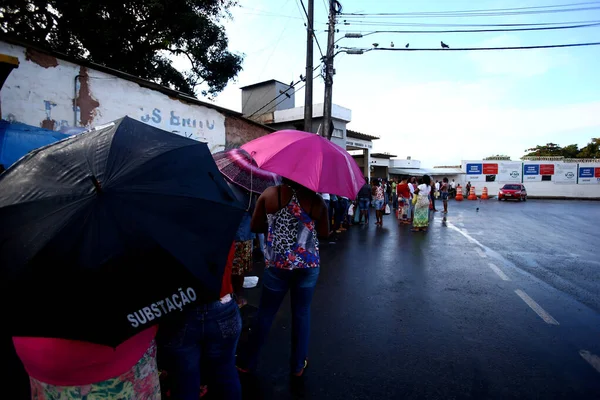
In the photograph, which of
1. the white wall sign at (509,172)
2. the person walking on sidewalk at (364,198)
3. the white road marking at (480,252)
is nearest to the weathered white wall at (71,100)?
the person walking on sidewalk at (364,198)

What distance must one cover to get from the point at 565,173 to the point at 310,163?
43.9 m

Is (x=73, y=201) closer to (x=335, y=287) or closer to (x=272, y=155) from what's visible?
(x=272, y=155)

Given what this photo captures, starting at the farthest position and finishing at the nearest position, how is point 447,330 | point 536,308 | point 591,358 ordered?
1. point 536,308
2. point 447,330
3. point 591,358

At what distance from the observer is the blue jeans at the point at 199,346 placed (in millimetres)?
1721

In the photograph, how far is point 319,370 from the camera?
3.05 metres

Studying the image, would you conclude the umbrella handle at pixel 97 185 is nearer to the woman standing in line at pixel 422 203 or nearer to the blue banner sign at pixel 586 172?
the woman standing in line at pixel 422 203

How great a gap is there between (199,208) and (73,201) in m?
0.43

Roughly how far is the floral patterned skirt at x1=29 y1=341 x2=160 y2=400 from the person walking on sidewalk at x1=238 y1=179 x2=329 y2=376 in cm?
120

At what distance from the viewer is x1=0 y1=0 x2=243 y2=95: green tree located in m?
10.3

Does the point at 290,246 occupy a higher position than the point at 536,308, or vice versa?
the point at 290,246

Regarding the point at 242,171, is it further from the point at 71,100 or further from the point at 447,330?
the point at 71,100

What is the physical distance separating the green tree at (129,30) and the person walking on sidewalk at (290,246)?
9384 millimetres

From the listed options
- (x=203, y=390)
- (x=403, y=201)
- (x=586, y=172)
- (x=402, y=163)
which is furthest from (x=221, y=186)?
(x=586, y=172)

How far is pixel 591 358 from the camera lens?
3318 millimetres
